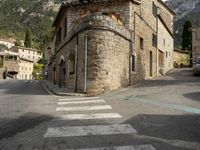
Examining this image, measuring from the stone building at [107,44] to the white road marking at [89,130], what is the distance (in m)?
8.26

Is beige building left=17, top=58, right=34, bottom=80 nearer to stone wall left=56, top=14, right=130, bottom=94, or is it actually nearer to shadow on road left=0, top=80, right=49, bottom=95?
shadow on road left=0, top=80, right=49, bottom=95

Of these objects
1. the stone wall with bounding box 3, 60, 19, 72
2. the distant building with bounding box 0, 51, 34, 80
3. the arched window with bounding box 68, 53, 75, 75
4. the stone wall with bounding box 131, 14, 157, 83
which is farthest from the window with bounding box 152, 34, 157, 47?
the stone wall with bounding box 3, 60, 19, 72

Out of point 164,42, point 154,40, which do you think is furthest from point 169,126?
point 164,42

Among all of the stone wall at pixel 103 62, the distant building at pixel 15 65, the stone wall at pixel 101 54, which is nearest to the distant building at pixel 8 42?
the distant building at pixel 15 65

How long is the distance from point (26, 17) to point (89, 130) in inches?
5260

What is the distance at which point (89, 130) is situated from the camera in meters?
7.61

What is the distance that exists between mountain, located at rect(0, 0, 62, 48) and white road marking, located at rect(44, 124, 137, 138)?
12035cm

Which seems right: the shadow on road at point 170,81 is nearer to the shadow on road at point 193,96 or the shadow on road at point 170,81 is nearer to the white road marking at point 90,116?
the shadow on road at point 193,96

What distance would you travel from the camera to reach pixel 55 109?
432 inches

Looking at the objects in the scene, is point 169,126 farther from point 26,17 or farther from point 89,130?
point 26,17

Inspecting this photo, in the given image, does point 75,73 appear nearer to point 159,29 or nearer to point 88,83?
point 88,83

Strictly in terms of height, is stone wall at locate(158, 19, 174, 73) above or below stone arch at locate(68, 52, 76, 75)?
above

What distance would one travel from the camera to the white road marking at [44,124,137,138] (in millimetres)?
7238

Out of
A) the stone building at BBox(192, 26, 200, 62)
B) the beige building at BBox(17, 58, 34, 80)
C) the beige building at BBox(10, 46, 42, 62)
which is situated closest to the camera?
the stone building at BBox(192, 26, 200, 62)
